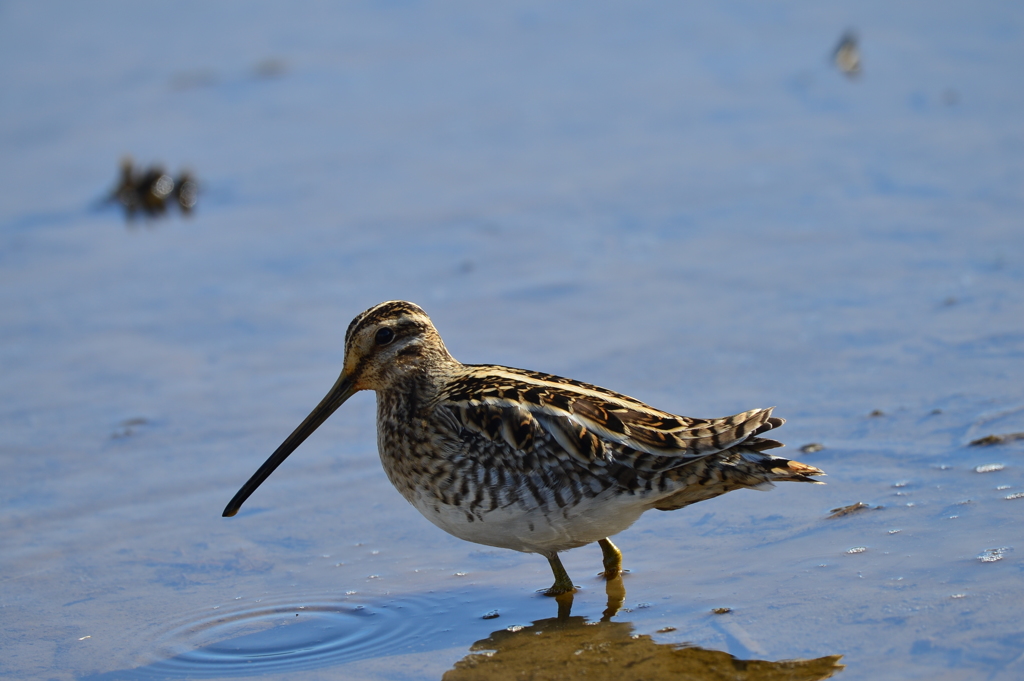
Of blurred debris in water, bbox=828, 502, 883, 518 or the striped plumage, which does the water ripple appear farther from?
blurred debris in water, bbox=828, 502, 883, 518

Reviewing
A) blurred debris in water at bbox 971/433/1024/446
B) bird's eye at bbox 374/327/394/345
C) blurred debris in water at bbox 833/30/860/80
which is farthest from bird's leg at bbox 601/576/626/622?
blurred debris in water at bbox 833/30/860/80

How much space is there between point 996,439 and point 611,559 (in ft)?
6.98

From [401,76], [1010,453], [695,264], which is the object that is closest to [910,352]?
[1010,453]

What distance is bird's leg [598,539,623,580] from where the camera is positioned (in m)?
5.75

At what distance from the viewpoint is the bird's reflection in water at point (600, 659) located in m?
4.78

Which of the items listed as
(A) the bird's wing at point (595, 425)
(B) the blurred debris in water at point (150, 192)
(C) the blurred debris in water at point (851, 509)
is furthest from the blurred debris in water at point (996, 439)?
(B) the blurred debris in water at point (150, 192)

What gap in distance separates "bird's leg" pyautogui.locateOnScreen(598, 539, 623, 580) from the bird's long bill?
1386 millimetres

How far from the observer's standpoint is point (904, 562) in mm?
5414

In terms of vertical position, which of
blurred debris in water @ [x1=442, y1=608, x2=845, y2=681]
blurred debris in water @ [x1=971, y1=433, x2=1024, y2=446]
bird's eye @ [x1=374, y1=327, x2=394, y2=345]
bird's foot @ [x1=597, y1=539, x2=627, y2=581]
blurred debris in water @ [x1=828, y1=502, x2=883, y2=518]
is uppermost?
bird's eye @ [x1=374, y1=327, x2=394, y2=345]

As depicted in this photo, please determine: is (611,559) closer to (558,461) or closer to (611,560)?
(611,560)

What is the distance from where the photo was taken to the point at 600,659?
506cm

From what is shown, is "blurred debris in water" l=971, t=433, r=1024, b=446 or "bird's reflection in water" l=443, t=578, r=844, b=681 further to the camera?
"blurred debris in water" l=971, t=433, r=1024, b=446

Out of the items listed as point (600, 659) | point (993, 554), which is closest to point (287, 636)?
point (600, 659)

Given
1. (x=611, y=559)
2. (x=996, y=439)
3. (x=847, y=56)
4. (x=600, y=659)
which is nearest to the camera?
(x=600, y=659)
